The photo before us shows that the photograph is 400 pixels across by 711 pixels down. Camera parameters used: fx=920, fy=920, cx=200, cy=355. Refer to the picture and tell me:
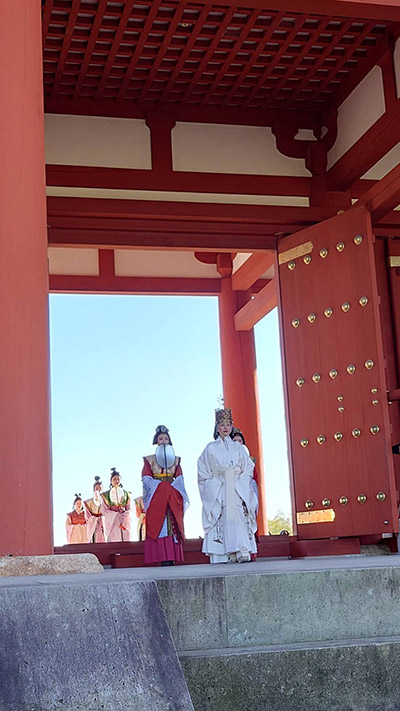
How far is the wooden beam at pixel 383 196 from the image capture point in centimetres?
659

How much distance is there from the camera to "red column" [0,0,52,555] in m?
3.29

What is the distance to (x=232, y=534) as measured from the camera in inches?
267

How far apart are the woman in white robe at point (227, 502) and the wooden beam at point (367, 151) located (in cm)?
223

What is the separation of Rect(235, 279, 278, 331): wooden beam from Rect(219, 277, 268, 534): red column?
0.15 meters

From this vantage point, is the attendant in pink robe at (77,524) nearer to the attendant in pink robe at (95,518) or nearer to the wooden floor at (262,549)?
the attendant in pink robe at (95,518)

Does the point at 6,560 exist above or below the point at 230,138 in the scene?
below

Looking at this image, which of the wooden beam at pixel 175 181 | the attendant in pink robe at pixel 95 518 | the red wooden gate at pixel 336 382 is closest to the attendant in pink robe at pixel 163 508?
the red wooden gate at pixel 336 382

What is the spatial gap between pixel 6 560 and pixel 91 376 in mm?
13487

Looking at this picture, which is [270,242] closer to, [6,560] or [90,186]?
[90,186]

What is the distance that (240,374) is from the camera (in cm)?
1070

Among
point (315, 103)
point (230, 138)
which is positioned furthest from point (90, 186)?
point (315, 103)

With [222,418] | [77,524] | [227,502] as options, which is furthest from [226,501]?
[77,524]

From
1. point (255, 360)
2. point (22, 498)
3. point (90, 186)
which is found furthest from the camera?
point (255, 360)

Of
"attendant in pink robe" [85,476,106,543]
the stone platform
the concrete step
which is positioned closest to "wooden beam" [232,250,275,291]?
"attendant in pink robe" [85,476,106,543]
